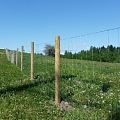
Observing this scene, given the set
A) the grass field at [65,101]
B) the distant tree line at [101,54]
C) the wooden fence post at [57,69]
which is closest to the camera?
the distant tree line at [101,54]

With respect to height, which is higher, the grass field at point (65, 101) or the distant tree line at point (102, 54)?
the distant tree line at point (102, 54)

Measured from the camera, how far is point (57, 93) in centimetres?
659

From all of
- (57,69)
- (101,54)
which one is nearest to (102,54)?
(101,54)

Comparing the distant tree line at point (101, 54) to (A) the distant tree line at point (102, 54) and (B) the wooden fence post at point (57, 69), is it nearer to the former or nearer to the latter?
(A) the distant tree line at point (102, 54)

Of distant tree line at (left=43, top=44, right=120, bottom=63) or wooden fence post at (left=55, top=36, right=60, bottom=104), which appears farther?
wooden fence post at (left=55, top=36, right=60, bottom=104)

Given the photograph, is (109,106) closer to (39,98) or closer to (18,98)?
(39,98)

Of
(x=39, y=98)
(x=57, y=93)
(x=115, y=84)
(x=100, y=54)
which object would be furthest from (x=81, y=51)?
(x=115, y=84)

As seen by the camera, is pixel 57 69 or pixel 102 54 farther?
pixel 57 69

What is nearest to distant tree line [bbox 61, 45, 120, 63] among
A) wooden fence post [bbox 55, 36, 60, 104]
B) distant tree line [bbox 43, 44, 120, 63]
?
distant tree line [bbox 43, 44, 120, 63]

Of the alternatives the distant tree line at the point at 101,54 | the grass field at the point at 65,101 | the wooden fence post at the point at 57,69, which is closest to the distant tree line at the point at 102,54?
the distant tree line at the point at 101,54

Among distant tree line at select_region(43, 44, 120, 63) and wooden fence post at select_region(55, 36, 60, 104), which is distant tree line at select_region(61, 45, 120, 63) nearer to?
distant tree line at select_region(43, 44, 120, 63)

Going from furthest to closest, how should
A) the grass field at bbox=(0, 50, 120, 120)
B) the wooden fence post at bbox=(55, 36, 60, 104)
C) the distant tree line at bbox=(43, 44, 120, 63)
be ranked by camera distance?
the wooden fence post at bbox=(55, 36, 60, 104)
the grass field at bbox=(0, 50, 120, 120)
the distant tree line at bbox=(43, 44, 120, 63)

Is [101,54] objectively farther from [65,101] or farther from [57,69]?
[65,101]

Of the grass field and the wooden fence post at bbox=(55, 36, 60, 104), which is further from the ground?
the wooden fence post at bbox=(55, 36, 60, 104)
